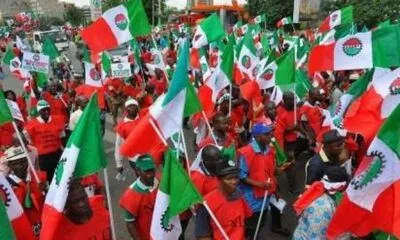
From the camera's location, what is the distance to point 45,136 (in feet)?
23.6

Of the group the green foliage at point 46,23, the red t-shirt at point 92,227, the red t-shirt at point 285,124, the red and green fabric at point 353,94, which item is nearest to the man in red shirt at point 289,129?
the red t-shirt at point 285,124

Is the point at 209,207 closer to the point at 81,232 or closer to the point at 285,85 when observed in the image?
the point at 81,232

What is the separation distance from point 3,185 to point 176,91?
1.68 metres

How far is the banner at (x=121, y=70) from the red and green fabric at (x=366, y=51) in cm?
668

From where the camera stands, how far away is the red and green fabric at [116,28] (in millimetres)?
7680

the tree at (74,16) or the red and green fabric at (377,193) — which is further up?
the red and green fabric at (377,193)

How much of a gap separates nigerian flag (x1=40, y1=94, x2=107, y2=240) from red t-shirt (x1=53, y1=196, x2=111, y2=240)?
0.27 ft

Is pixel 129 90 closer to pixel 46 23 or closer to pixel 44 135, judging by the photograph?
pixel 44 135

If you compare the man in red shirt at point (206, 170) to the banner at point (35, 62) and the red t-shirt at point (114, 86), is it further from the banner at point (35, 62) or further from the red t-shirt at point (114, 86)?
the red t-shirt at point (114, 86)

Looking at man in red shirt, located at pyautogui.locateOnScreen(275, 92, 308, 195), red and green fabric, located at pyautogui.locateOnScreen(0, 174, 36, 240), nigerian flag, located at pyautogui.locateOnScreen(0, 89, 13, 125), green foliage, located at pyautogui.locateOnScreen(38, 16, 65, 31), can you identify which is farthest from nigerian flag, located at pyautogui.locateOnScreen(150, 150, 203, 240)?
green foliage, located at pyautogui.locateOnScreen(38, 16, 65, 31)

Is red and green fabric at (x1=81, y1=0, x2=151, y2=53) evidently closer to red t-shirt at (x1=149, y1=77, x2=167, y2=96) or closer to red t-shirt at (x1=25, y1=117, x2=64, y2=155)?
red t-shirt at (x1=25, y1=117, x2=64, y2=155)

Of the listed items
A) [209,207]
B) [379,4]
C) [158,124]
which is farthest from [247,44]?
[379,4]

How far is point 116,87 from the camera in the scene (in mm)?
12508

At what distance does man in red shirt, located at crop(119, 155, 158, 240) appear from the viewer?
4230 mm
